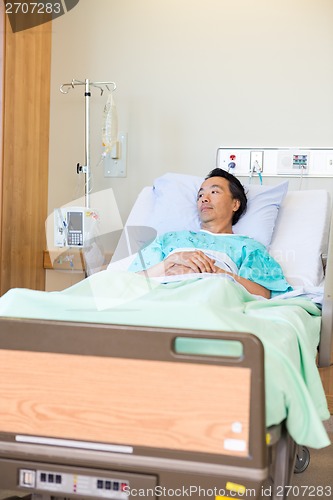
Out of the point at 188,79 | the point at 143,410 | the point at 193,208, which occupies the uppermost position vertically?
the point at 188,79

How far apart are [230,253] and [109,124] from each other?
1.19 m

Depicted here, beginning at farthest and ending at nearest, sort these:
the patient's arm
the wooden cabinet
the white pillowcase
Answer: the wooden cabinet
the white pillowcase
the patient's arm

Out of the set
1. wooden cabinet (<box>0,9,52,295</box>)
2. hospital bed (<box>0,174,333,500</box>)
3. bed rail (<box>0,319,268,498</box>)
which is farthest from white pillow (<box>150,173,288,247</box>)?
bed rail (<box>0,319,268,498</box>)

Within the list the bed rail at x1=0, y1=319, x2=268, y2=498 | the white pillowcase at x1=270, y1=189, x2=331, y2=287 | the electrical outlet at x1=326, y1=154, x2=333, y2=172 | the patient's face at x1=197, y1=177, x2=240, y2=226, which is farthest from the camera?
the electrical outlet at x1=326, y1=154, x2=333, y2=172

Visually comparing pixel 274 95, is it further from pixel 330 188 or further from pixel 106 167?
pixel 106 167

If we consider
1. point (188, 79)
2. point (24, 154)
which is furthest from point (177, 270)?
point (188, 79)

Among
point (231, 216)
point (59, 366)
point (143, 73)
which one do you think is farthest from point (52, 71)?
point (59, 366)

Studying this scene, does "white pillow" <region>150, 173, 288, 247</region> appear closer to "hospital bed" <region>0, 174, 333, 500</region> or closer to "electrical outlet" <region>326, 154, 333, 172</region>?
"electrical outlet" <region>326, 154, 333, 172</region>

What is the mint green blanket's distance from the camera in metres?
1.33

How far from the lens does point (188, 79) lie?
351 centimetres

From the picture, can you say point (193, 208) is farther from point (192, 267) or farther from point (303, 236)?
point (192, 267)

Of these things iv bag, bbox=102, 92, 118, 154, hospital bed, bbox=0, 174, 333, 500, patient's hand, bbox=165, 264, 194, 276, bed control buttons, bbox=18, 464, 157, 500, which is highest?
iv bag, bbox=102, 92, 118, 154

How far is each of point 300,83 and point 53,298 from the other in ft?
7.49

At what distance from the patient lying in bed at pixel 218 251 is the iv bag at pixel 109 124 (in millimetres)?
722
